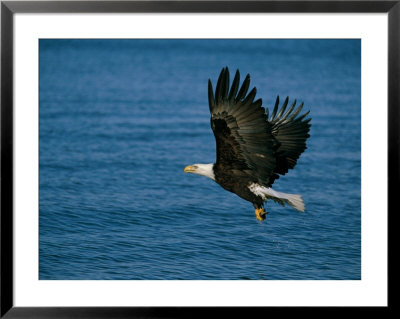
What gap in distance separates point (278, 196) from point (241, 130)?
0.64 meters

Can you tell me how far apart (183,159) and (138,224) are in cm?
118

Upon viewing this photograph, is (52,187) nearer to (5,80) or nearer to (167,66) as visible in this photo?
(5,80)

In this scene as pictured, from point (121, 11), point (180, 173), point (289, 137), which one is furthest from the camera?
point (180, 173)

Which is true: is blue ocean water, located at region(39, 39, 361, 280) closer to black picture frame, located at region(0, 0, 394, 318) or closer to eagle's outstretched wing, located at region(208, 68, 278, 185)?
black picture frame, located at region(0, 0, 394, 318)

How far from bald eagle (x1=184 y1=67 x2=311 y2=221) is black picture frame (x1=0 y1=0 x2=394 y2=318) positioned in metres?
0.46

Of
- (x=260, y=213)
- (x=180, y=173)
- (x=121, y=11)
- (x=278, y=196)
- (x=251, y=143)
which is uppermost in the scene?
(x=121, y=11)

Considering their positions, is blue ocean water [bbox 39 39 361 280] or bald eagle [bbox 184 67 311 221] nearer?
bald eagle [bbox 184 67 311 221]

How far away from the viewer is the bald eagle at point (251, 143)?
13.8 ft

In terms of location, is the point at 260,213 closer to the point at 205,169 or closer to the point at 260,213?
the point at 260,213

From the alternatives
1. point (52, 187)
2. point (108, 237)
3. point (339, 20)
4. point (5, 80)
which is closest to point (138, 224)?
point (108, 237)

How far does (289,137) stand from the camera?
4898 mm

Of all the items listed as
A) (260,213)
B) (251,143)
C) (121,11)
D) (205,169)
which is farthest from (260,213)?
(121,11)

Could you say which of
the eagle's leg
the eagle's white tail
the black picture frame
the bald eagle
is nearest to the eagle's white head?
the bald eagle

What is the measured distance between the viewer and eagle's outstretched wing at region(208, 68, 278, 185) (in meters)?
4.17
